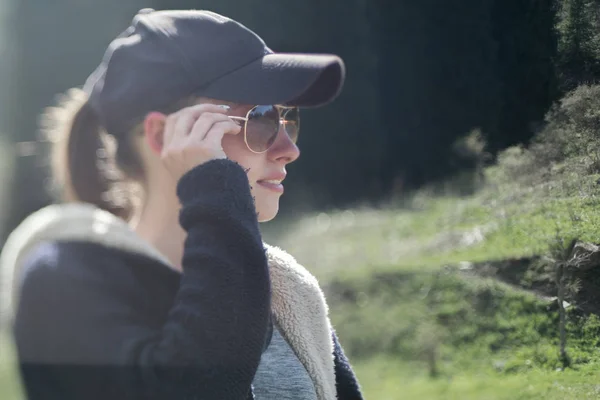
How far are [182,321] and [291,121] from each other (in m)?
0.67

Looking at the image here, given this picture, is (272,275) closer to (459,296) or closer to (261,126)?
(261,126)

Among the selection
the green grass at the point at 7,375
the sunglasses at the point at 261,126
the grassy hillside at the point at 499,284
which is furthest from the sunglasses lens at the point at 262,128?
the green grass at the point at 7,375

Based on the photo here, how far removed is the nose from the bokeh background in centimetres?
44

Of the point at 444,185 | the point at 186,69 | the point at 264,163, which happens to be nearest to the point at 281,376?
the point at 264,163

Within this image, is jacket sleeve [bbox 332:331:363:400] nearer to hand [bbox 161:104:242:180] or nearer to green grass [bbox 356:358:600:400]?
green grass [bbox 356:358:600:400]

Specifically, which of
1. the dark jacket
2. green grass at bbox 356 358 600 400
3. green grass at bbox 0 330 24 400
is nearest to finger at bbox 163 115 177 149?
the dark jacket

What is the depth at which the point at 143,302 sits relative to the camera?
1172 mm

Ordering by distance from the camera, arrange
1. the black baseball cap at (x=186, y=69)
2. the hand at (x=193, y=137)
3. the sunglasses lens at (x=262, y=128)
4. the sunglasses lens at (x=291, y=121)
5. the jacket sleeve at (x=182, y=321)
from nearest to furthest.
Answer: the jacket sleeve at (x=182, y=321) < the hand at (x=193, y=137) < the black baseball cap at (x=186, y=69) < the sunglasses lens at (x=262, y=128) < the sunglasses lens at (x=291, y=121)

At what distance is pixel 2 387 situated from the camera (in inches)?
166

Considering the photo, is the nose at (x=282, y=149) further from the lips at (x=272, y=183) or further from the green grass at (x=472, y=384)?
the green grass at (x=472, y=384)

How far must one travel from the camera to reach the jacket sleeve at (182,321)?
41.9 inches

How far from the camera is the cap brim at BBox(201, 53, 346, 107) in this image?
4.58ft

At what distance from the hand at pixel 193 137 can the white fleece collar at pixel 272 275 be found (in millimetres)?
153

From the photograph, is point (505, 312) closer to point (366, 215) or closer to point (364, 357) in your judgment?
point (364, 357)
